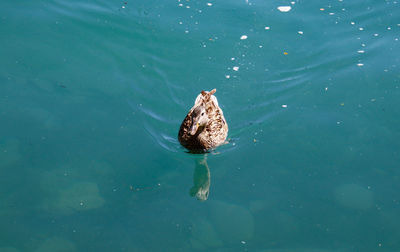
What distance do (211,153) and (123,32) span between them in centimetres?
389

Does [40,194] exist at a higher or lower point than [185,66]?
lower

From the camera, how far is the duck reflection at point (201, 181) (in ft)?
23.5

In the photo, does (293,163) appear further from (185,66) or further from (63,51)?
(63,51)

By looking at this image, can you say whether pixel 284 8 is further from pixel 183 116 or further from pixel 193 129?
pixel 193 129

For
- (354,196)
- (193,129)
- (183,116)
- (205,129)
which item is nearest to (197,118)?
(193,129)

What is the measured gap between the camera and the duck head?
7054 mm

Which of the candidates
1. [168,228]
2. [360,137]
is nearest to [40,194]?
[168,228]

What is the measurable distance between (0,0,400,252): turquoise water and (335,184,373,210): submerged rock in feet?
0.07

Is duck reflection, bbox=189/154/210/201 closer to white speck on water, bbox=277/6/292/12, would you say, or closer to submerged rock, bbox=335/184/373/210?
submerged rock, bbox=335/184/373/210

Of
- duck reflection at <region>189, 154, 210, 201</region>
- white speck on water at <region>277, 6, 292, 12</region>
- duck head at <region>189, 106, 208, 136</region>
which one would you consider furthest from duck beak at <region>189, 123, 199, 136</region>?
white speck on water at <region>277, 6, 292, 12</region>

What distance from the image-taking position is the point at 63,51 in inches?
384

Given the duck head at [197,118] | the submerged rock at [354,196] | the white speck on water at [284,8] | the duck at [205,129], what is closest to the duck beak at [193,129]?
the duck head at [197,118]

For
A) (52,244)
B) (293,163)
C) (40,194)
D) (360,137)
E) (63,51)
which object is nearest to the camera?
(52,244)

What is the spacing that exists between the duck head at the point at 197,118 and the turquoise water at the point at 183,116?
2.55ft
